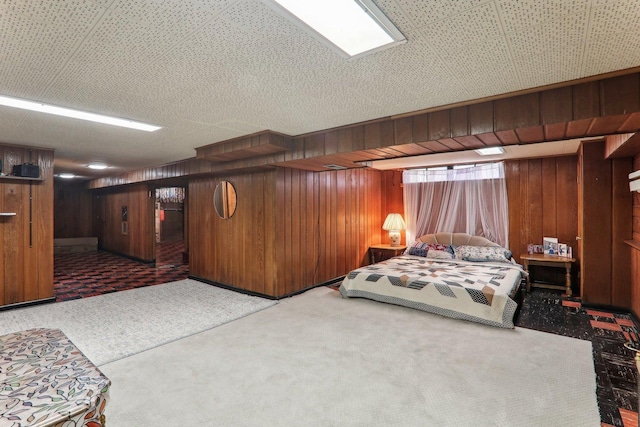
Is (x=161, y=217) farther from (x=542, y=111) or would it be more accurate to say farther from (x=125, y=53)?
(x=542, y=111)

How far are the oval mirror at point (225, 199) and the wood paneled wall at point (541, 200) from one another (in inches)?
188

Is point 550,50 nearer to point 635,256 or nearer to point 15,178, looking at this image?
point 635,256

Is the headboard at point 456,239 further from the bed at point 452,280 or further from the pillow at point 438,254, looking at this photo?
the pillow at point 438,254

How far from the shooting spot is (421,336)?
10.6 ft

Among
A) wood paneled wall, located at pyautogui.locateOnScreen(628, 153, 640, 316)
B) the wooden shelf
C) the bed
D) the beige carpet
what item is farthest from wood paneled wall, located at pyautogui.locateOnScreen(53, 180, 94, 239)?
wood paneled wall, located at pyautogui.locateOnScreen(628, 153, 640, 316)

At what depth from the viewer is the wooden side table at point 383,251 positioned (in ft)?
21.2

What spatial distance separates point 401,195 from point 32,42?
631 centimetres

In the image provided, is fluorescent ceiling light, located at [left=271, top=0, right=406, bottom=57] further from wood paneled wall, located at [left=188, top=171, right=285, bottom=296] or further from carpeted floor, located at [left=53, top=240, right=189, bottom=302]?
carpeted floor, located at [left=53, top=240, right=189, bottom=302]

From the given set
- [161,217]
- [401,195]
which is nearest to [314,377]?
[401,195]

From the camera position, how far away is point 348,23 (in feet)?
5.12

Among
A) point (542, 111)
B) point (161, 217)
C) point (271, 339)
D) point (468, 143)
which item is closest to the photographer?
point (542, 111)

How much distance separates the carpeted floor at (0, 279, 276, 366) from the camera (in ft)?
10.6

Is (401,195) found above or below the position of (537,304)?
above

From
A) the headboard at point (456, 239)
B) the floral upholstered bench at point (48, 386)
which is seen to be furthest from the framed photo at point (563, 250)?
the floral upholstered bench at point (48, 386)
